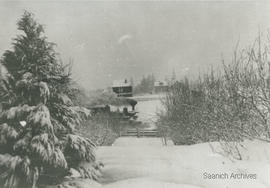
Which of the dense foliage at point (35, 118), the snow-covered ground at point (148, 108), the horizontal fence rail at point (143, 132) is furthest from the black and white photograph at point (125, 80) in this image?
the horizontal fence rail at point (143, 132)

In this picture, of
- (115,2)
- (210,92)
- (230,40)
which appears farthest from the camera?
(210,92)

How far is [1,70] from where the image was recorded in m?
5.02

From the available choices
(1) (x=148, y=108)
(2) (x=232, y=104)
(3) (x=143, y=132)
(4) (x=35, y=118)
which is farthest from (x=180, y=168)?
(1) (x=148, y=108)

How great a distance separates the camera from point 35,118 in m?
4.72

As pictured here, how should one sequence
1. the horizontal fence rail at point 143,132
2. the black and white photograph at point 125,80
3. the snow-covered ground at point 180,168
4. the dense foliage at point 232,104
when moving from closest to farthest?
the black and white photograph at point 125,80 < the snow-covered ground at point 180,168 < the dense foliage at point 232,104 < the horizontal fence rail at point 143,132

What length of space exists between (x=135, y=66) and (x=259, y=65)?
289cm

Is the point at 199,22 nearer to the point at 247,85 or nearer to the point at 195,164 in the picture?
the point at 247,85

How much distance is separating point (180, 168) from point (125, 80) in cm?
258

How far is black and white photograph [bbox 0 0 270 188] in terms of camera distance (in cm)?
489

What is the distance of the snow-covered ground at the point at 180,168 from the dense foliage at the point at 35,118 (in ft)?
2.18

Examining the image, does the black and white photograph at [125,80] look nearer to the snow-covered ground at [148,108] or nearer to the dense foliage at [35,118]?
the dense foliage at [35,118]

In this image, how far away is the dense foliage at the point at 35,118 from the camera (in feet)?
15.5

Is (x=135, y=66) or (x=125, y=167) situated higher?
(x=135, y=66)

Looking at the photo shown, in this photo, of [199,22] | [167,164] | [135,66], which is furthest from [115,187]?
[199,22]
